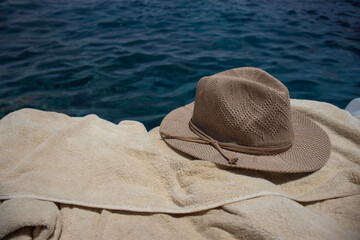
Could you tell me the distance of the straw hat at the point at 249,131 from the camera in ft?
6.20

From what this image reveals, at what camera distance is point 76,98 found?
12.7ft

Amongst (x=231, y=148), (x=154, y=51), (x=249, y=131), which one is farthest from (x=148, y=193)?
(x=154, y=51)

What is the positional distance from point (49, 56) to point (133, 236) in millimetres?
4375

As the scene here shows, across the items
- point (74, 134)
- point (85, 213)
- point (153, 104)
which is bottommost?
point (153, 104)

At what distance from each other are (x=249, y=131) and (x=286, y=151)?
1.18 ft

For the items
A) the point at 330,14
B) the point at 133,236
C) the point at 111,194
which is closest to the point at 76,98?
the point at 111,194

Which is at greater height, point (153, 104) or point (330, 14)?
point (330, 14)

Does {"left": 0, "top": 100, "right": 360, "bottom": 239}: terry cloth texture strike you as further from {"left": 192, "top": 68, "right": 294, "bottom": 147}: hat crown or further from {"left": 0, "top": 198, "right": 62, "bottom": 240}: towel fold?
{"left": 192, "top": 68, "right": 294, "bottom": 147}: hat crown

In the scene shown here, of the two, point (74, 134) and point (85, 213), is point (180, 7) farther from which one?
point (85, 213)

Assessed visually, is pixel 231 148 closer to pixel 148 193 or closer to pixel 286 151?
pixel 286 151

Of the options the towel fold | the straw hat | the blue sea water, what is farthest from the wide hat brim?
the blue sea water

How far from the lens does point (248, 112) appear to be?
1.91 m

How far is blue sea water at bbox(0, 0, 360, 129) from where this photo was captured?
12.9 feet

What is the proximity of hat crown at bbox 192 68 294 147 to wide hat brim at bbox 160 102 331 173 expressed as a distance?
0.32ft
